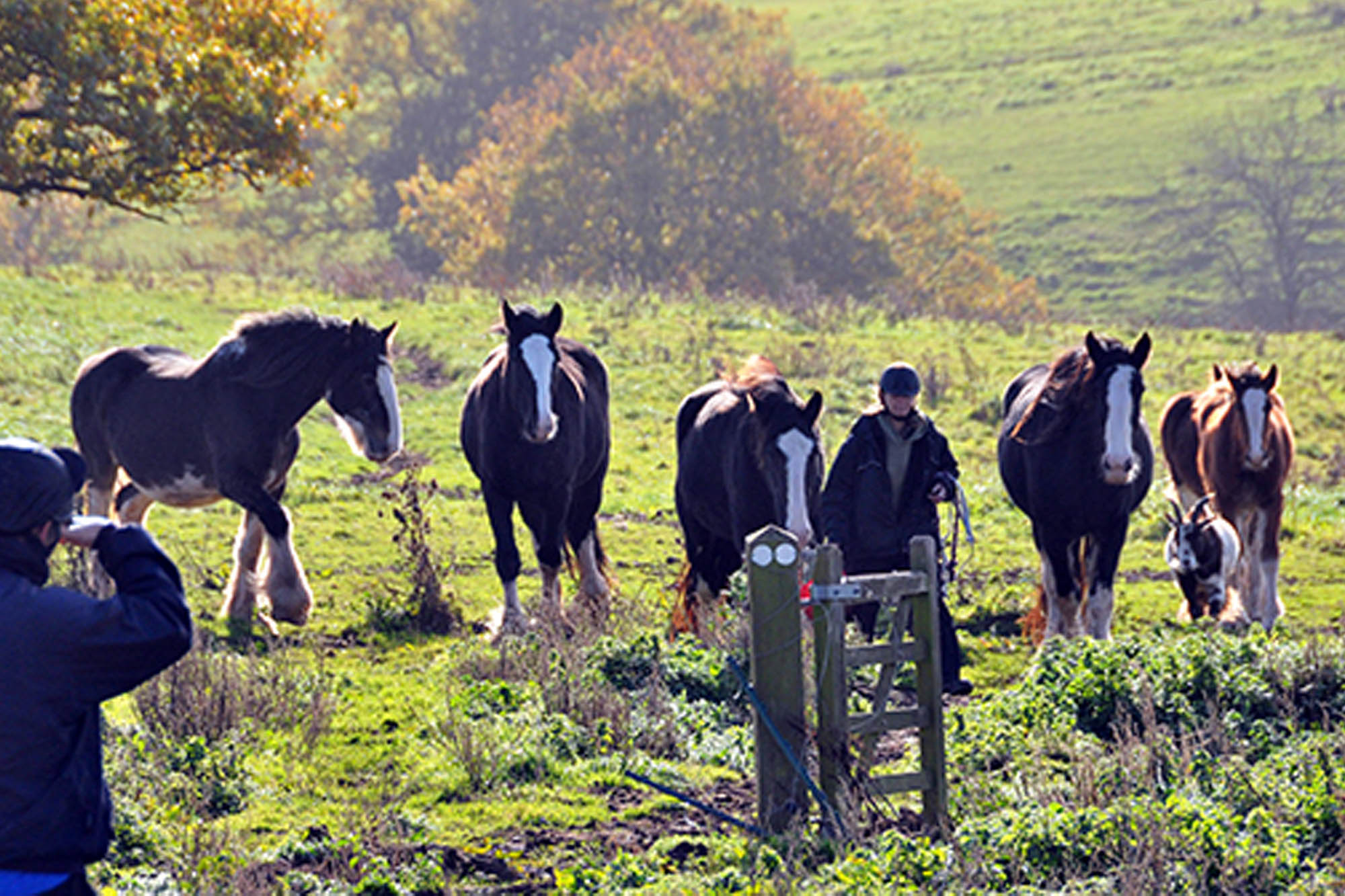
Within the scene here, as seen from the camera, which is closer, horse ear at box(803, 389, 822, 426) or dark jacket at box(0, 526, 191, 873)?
dark jacket at box(0, 526, 191, 873)

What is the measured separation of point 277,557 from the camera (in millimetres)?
11500

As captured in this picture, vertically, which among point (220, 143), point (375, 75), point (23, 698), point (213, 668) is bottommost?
point (213, 668)

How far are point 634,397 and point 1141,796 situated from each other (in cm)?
1617

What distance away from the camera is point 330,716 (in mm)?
8648

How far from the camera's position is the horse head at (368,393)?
11656mm

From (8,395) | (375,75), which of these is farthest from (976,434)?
(375,75)

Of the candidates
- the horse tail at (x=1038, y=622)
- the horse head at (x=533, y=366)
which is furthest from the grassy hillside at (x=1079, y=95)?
the horse head at (x=533, y=366)

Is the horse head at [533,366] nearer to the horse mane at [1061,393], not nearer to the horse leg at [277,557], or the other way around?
the horse leg at [277,557]

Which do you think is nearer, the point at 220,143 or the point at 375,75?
the point at 220,143

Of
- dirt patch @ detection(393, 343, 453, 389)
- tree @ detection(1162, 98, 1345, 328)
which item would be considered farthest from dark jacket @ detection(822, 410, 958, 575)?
tree @ detection(1162, 98, 1345, 328)

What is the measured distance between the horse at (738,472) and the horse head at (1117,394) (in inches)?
75.8

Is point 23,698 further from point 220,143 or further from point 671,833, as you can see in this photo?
point 220,143

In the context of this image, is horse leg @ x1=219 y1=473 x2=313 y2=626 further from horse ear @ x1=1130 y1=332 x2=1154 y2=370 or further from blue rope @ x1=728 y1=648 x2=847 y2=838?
horse ear @ x1=1130 y1=332 x2=1154 y2=370

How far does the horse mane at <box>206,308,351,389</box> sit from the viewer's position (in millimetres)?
11648
